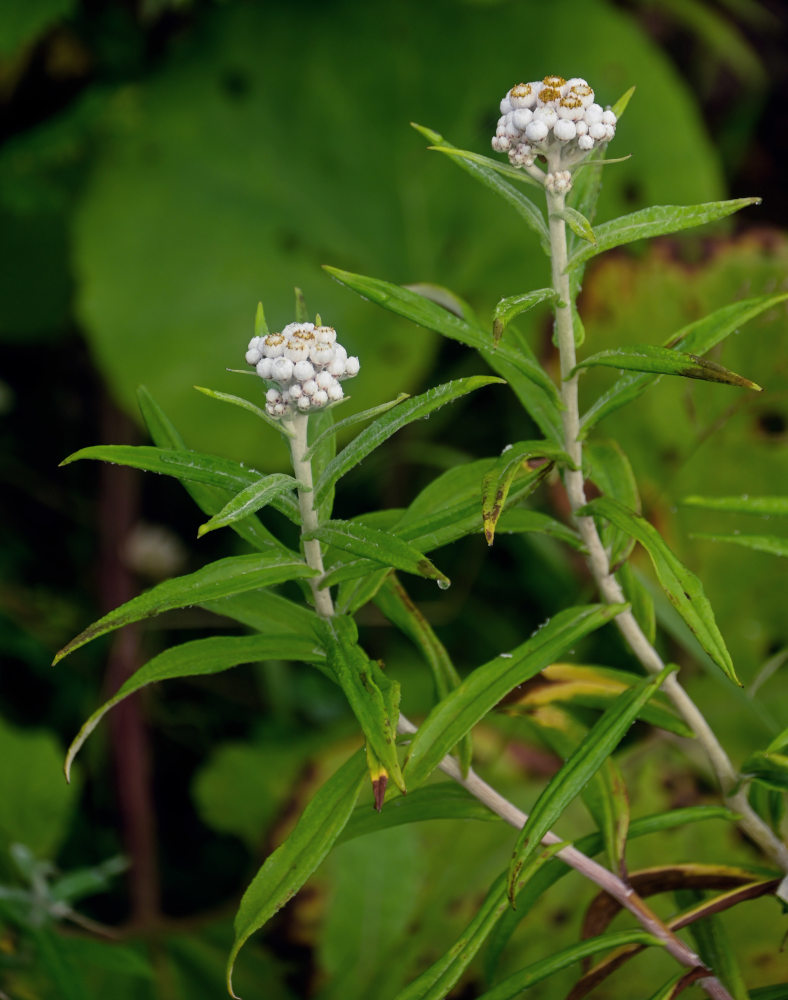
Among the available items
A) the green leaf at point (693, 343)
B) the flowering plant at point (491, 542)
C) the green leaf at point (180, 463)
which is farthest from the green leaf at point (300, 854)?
the green leaf at point (693, 343)

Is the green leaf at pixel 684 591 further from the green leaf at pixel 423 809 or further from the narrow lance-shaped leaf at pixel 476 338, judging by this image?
the green leaf at pixel 423 809

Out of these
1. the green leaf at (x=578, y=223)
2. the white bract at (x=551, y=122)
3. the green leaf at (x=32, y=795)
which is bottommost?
the green leaf at (x=32, y=795)

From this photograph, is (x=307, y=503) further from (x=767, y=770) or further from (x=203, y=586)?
(x=767, y=770)

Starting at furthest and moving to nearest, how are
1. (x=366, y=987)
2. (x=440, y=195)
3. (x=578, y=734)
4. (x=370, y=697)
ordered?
(x=440, y=195) < (x=366, y=987) < (x=578, y=734) < (x=370, y=697)

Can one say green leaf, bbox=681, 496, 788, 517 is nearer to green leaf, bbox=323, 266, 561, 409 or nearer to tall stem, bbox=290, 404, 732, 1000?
green leaf, bbox=323, 266, 561, 409

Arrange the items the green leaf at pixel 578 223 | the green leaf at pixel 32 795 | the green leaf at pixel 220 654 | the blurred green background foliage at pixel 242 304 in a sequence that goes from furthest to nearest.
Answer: the blurred green background foliage at pixel 242 304 → the green leaf at pixel 32 795 → the green leaf at pixel 220 654 → the green leaf at pixel 578 223

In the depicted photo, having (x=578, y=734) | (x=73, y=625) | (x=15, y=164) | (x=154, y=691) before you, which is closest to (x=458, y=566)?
(x=154, y=691)

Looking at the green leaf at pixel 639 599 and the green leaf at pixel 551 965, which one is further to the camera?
the green leaf at pixel 639 599

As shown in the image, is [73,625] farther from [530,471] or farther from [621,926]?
[530,471]
